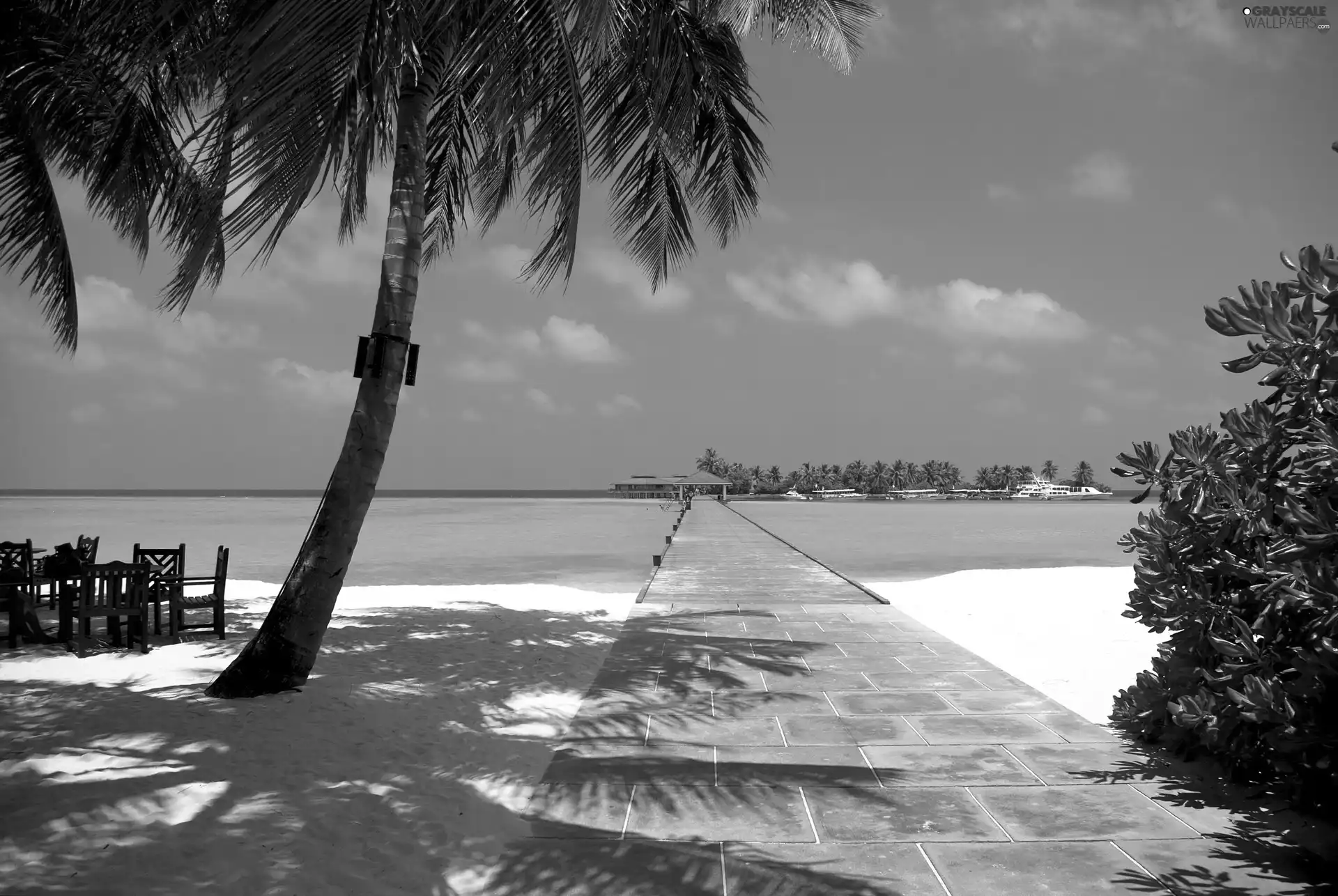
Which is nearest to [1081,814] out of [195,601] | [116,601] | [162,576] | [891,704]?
[891,704]

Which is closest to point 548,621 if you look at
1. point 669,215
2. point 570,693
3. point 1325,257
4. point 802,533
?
point 570,693

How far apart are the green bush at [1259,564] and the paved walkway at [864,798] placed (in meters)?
0.36

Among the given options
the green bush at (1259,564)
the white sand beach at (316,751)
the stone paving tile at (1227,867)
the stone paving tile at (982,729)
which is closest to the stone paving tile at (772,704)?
the stone paving tile at (982,729)

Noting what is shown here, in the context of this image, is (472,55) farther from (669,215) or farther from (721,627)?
(721,627)

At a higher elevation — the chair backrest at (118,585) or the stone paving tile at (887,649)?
the chair backrest at (118,585)

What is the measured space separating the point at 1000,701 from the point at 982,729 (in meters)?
0.74

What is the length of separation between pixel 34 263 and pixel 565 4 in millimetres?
7863

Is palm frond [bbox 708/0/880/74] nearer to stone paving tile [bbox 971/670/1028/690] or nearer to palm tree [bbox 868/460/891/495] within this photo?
stone paving tile [bbox 971/670/1028/690]

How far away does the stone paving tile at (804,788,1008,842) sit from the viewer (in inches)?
133

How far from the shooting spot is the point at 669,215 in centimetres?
800

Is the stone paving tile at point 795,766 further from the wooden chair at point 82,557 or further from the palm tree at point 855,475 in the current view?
the palm tree at point 855,475

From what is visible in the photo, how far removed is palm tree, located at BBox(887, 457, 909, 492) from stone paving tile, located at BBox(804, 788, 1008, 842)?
17654 centimetres

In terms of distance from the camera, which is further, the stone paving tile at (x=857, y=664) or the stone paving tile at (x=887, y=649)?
the stone paving tile at (x=887, y=649)

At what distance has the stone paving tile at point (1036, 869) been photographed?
115 inches
